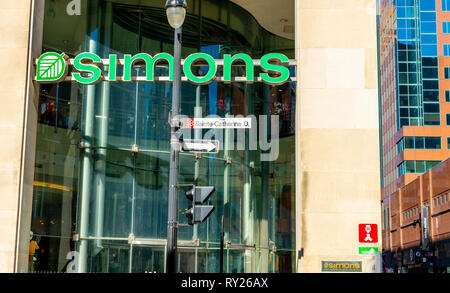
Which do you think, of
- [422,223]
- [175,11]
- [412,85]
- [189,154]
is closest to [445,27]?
[412,85]

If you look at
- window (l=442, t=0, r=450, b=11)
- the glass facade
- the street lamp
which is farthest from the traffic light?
window (l=442, t=0, r=450, b=11)

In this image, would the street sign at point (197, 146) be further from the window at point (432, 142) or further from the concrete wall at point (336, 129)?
the window at point (432, 142)

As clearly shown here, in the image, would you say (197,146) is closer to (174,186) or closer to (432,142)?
(174,186)

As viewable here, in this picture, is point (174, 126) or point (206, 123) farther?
point (206, 123)

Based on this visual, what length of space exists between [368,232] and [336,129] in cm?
286

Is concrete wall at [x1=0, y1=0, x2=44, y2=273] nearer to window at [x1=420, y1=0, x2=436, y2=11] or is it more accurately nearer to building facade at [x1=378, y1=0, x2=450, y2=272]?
building facade at [x1=378, y1=0, x2=450, y2=272]

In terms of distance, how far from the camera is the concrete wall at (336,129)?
59.1 ft

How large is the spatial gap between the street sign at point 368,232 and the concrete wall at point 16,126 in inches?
351

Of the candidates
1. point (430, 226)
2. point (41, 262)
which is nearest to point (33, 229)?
point (41, 262)

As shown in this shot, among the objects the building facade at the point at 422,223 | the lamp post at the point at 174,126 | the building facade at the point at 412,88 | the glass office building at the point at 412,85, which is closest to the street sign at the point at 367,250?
the building facade at the point at 412,88

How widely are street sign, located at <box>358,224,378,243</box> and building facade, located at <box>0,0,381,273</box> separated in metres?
0.14

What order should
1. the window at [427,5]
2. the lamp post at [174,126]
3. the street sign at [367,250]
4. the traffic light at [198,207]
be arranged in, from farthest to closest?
the window at [427,5] → the street sign at [367,250] → the traffic light at [198,207] → the lamp post at [174,126]

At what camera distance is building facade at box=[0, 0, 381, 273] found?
720 inches

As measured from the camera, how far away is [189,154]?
2200 cm
